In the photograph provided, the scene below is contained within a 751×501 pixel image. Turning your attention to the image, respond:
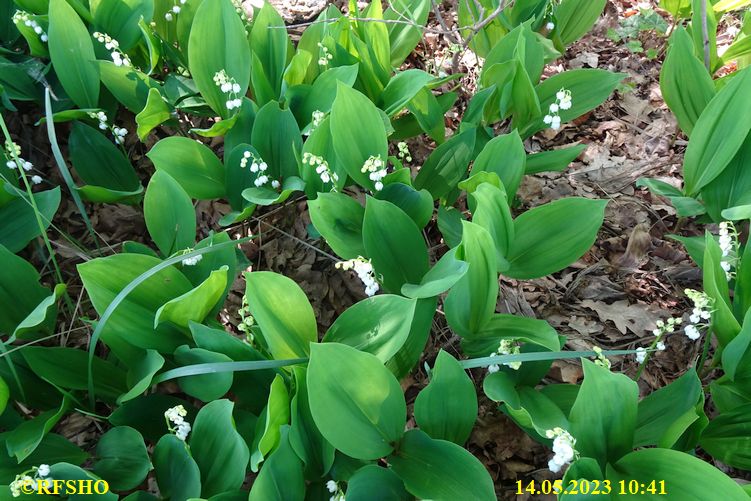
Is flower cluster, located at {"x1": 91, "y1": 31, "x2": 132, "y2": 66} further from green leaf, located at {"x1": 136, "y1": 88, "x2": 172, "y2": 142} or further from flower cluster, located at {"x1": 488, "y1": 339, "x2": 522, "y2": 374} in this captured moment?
flower cluster, located at {"x1": 488, "y1": 339, "x2": 522, "y2": 374}

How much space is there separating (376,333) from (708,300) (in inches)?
33.7

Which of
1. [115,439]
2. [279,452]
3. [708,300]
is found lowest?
Answer: [115,439]

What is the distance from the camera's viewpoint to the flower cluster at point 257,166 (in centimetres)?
189

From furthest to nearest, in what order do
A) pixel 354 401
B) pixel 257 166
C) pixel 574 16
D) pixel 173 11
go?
pixel 574 16, pixel 173 11, pixel 257 166, pixel 354 401

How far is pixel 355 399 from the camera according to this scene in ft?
4.55

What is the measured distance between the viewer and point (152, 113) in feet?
6.81

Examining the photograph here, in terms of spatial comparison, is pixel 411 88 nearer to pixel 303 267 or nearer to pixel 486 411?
pixel 303 267

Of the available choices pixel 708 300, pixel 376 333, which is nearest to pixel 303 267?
pixel 376 333

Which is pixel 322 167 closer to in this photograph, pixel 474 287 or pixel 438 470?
pixel 474 287

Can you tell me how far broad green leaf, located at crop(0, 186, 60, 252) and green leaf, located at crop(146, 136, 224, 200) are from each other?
36cm

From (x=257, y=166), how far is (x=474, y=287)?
831 millimetres

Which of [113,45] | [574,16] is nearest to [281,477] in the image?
[113,45]

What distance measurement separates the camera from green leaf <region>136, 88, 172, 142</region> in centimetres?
200

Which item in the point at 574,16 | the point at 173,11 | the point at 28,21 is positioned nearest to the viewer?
the point at 28,21
